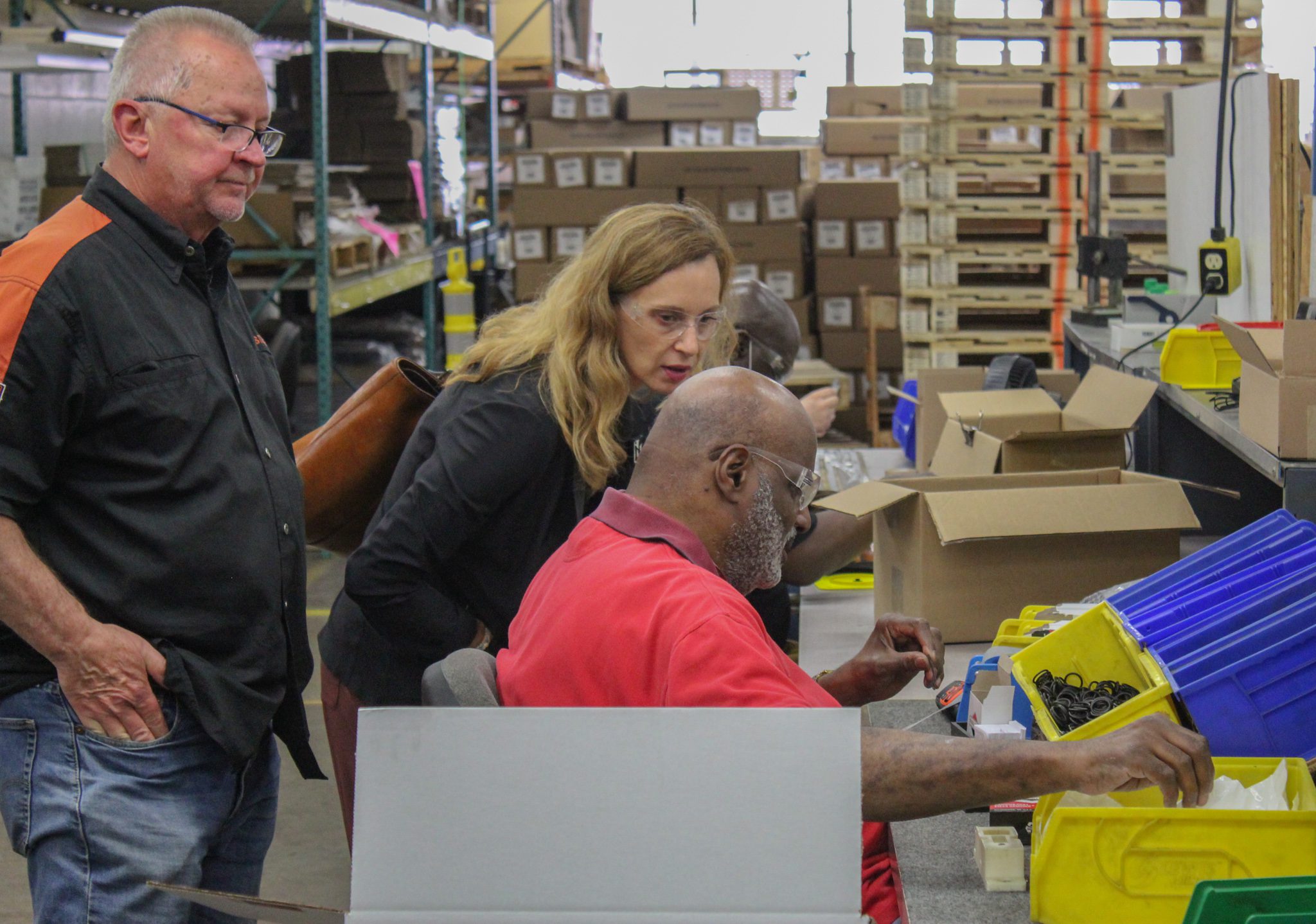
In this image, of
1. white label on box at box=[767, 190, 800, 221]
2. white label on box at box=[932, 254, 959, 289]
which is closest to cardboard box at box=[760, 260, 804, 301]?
white label on box at box=[767, 190, 800, 221]

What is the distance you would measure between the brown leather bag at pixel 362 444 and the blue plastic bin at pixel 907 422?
2303 mm

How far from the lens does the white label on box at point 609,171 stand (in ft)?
29.6

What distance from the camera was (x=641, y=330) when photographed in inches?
93.9

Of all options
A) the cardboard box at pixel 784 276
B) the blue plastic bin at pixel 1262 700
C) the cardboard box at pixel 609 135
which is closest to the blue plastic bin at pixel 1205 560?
the blue plastic bin at pixel 1262 700

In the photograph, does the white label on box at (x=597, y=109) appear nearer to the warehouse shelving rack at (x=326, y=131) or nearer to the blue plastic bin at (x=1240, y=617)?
the warehouse shelving rack at (x=326, y=131)

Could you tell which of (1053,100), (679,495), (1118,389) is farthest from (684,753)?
(1053,100)

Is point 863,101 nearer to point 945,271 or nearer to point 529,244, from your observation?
point 529,244

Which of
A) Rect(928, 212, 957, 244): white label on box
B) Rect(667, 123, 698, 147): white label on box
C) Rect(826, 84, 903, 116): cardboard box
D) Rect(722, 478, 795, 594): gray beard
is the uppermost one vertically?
Rect(826, 84, 903, 116): cardboard box

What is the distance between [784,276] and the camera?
9.08 m

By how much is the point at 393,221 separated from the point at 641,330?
7.15 meters

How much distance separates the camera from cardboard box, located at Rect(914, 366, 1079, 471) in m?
4.14

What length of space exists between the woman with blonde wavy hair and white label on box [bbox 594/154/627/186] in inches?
264

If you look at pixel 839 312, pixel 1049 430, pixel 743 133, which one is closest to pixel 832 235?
pixel 839 312

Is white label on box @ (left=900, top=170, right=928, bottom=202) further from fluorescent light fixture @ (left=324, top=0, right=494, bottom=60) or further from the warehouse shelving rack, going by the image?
fluorescent light fixture @ (left=324, top=0, right=494, bottom=60)
